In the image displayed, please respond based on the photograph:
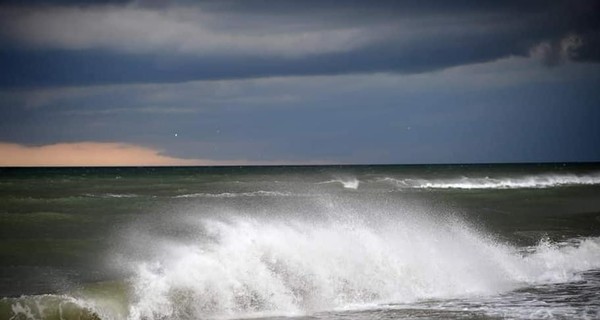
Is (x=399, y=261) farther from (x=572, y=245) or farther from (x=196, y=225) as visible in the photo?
(x=196, y=225)

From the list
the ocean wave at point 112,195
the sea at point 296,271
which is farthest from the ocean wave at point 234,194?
the sea at point 296,271

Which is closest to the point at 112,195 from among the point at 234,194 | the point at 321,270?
the point at 234,194

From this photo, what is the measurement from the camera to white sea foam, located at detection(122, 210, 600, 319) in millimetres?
11336

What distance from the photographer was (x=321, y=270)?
12.8 m

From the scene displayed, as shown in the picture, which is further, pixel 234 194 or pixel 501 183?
pixel 501 183

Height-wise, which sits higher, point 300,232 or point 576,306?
point 300,232

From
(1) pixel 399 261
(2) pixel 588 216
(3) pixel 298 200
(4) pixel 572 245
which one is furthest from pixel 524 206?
(1) pixel 399 261

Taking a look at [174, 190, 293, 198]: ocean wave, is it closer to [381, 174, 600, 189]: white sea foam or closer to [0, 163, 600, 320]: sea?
[381, 174, 600, 189]: white sea foam

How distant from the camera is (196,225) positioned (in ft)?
80.0

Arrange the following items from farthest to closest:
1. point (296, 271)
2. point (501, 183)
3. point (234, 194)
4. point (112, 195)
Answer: point (501, 183), point (234, 194), point (112, 195), point (296, 271)

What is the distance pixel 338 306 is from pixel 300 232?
10.1ft

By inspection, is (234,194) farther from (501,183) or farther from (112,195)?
(501,183)

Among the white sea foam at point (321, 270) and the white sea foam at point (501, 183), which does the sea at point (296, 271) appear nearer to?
the white sea foam at point (321, 270)

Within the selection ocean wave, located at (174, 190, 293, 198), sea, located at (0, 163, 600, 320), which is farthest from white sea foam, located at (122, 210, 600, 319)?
ocean wave, located at (174, 190, 293, 198)
